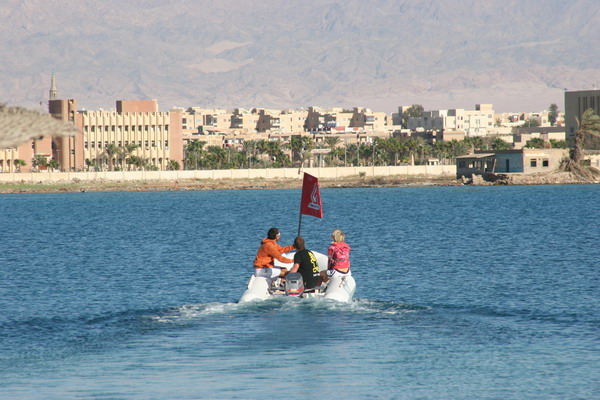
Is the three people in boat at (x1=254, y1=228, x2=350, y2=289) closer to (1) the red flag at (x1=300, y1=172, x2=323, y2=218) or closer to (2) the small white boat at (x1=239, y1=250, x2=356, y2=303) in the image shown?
(2) the small white boat at (x1=239, y1=250, x2=356, y2=303)

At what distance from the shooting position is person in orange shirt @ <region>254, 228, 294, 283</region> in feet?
Result: 98.7

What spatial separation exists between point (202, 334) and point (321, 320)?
3285 mm

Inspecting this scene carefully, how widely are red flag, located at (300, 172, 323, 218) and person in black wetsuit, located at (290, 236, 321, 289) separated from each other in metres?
2.36

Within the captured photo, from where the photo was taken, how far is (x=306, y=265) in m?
30.0

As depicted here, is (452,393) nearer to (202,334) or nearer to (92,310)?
(202,334)

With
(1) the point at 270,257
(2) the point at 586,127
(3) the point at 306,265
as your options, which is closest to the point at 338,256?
(3) the point at 306,265

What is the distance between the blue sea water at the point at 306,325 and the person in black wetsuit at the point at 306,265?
0.63 meters

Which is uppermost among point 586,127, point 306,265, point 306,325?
point 586,127

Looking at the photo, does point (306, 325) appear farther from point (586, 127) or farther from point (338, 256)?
point (586, 127)

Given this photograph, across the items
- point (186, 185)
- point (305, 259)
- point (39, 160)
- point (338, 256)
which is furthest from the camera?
point (39, 160)

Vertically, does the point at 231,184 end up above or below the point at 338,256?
below

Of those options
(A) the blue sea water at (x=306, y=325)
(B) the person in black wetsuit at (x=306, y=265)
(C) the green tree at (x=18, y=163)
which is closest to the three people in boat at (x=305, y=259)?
(B) the person in black wetsuit at (x=306, y=265)

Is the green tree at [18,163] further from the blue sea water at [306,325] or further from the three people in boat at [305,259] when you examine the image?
the three people in boat at [305,259]

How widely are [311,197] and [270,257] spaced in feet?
10.4
